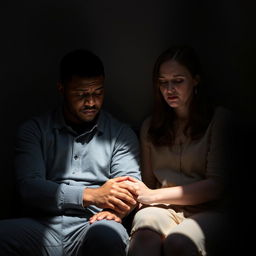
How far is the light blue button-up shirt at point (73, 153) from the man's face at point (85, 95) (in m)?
0.09

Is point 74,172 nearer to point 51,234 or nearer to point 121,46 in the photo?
point 51,234

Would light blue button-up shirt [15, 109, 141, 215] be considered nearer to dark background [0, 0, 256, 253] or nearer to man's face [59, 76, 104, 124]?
man's face [59, 76, 104, 124]

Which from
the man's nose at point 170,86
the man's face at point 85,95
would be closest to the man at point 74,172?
the man's face at point 85,95

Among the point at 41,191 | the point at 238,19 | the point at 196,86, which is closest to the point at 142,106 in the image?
the point at 196,86

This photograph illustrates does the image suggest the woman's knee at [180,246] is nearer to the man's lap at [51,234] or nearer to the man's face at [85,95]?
the man's lap at [51,234]

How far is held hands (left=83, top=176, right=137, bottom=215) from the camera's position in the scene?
283 cm

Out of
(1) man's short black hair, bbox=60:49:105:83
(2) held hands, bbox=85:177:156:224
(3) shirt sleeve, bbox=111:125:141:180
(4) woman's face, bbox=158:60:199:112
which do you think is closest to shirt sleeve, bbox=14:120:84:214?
(2) held hands, bbox=85:177:156:224

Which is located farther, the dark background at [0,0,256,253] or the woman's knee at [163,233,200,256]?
the dark background at [0,0,256,253]

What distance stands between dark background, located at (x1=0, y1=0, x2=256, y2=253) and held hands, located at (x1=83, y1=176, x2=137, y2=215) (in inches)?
32.4

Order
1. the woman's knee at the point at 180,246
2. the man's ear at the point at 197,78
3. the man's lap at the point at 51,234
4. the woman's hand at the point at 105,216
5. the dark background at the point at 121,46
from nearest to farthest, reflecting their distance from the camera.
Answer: the woman's knee at the point at 180,246 < the man's lap at the point at 51,234 < the woman's hand at the point at 105,216 < the man's ear at the point at 197,78 < the dark background at the point at 121,46

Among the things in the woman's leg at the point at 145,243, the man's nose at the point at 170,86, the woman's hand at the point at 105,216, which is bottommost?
the woman's leg at the point at 145,243

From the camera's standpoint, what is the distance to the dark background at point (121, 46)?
3.49 metres

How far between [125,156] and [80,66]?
0.55 meters

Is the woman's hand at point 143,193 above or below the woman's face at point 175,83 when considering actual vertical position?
below
